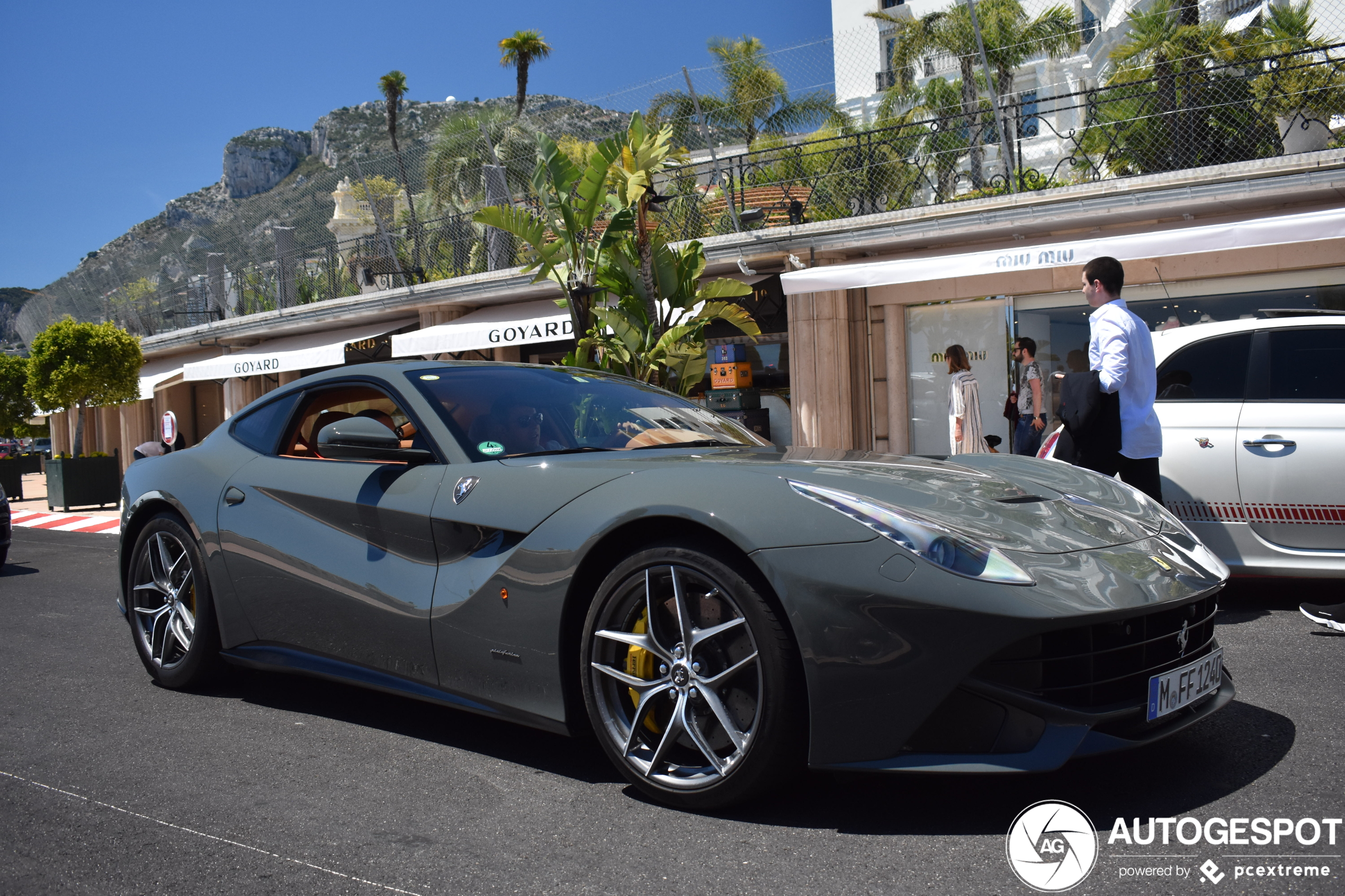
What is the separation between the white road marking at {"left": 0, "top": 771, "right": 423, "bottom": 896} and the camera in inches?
88.2

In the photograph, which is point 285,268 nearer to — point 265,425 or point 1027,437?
point 1027,437

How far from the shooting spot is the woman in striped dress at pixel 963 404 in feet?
31.3

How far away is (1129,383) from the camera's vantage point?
479cm

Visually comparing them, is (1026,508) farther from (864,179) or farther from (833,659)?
(864,179)

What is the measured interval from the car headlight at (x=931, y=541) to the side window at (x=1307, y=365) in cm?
355

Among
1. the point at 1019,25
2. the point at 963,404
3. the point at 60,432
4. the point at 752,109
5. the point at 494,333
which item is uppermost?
the point at 1019,25

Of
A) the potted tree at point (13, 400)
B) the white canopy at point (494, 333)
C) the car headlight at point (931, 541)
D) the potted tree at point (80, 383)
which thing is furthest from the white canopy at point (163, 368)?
the car headlight at point (931, 541)

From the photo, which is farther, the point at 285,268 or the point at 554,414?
the point at 285,268

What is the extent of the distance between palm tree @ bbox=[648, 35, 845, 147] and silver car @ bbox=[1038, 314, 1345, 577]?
6.85m

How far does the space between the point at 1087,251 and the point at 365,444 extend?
7545 mm

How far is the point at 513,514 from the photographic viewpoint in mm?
Answer: 2947

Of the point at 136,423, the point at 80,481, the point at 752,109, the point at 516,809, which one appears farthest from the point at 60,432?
the point at 516,809

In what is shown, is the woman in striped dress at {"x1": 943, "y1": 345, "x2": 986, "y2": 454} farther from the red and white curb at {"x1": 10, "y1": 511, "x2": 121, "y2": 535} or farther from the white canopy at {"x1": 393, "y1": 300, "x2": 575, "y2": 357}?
the red and white curb at {"x1": 10, "y1": 511, "x2": 121, "y2": 535}

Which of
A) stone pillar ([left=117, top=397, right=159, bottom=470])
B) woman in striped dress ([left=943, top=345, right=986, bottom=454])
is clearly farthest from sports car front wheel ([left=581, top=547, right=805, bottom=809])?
stone pillar ([left=117, top=397, right=159, bottom=470])
